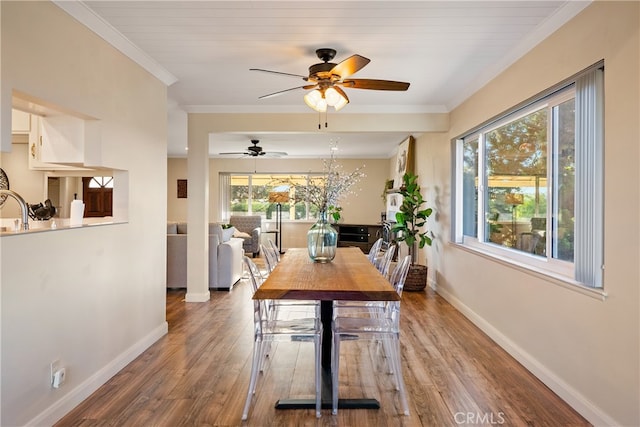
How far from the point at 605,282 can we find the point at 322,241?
183 cm

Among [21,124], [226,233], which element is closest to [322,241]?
[21,124]

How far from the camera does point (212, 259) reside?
568 cm

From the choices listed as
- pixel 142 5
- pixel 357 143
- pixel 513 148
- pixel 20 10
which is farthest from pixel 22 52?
pixel 357 143

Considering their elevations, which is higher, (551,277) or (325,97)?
(325,97)

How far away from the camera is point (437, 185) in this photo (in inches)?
222

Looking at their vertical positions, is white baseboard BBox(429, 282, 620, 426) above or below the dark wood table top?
below

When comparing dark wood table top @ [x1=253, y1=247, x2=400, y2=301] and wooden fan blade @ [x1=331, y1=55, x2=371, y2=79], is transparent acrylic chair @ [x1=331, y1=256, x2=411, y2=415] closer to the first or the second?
dark wood table top @ [x1=253, y1=247, x2=400, y2=301]

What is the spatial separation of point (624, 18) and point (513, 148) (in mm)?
1643

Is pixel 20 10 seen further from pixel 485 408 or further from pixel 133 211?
pixel 485 408

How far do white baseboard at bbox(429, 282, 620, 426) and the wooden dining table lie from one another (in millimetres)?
1188

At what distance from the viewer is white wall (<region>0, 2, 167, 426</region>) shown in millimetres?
1971

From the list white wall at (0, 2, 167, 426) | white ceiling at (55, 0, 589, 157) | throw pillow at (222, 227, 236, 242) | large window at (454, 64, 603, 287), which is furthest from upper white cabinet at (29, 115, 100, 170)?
throw pillow at (222, 227, 236, 242)

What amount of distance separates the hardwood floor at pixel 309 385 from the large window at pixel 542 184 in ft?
2.71

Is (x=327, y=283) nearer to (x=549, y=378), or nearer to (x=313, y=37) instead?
(x=549, y=378)
